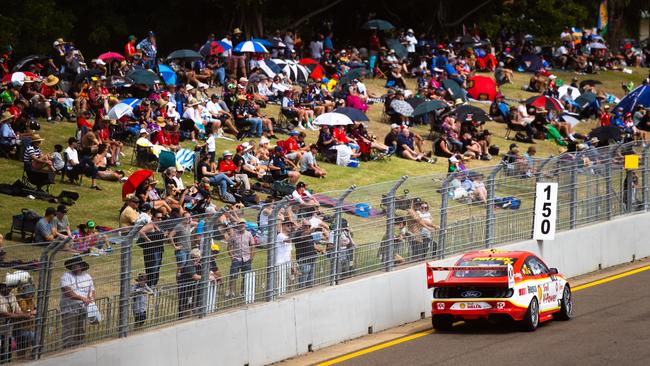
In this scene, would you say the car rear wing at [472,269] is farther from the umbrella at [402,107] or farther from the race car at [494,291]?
the umbrella at [402,107]

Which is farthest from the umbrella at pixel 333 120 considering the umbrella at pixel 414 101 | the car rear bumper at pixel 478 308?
the car rear bumper at pixel 478 308

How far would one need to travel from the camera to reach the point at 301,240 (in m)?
16.8

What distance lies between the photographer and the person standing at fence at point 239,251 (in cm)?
1548

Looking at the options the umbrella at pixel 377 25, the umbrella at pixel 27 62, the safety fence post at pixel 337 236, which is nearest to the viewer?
the safety fence post at pixel 337 236

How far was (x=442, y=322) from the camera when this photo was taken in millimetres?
Result: 17828

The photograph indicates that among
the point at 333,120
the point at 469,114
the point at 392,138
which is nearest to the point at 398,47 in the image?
the point at 469,114

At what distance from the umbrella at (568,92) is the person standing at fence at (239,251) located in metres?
31.8

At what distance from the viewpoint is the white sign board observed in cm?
2262

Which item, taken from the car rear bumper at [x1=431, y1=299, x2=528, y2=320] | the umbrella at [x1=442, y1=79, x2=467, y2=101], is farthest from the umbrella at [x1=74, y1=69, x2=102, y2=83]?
the car rear bumper at [x1=431, y1=299, x2=528, y2=320]

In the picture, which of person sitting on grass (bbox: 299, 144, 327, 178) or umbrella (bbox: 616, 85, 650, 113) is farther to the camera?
umbrella (bbox: 616, 85, 650, 113)

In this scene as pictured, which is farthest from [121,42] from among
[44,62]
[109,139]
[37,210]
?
[37,210]

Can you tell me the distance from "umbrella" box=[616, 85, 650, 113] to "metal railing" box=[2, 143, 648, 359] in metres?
16.4

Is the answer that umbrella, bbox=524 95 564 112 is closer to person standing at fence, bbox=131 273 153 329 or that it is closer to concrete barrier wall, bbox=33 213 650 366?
concrete barrier wall, bbox=33 213 650 366

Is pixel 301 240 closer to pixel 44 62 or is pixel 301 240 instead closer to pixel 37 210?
pixel 37 210
